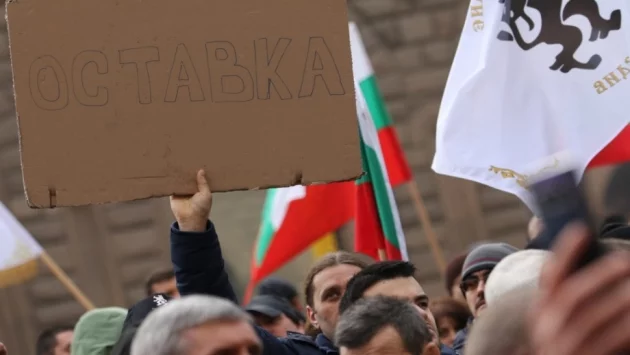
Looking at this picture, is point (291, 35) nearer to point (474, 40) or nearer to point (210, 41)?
point (210, 41)

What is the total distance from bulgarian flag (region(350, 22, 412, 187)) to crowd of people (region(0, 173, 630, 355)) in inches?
22.9

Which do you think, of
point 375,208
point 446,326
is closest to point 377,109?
point 375,208

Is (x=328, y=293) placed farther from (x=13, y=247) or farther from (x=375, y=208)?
(x=13, y=247)

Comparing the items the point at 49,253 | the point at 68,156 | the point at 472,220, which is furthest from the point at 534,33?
the point at 49,253

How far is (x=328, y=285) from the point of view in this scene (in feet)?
13.4

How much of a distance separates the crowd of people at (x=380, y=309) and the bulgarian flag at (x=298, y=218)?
416mm

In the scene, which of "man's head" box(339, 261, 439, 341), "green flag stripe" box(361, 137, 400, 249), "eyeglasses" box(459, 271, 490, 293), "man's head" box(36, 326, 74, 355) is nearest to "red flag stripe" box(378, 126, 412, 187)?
"green flag stripe" box(361, 137, 400, 249)

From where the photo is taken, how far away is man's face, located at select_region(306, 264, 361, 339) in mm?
3992

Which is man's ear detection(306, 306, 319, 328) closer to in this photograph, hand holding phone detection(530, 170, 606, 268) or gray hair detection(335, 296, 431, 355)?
gray hair detection(335, 296, 431, 355)

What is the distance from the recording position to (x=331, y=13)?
128 inches

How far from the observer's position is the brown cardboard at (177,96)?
3.07 meters

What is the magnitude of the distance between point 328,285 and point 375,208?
812 millimetres

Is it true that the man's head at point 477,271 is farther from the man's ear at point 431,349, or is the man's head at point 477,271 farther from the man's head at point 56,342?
the man's head at point 56,342

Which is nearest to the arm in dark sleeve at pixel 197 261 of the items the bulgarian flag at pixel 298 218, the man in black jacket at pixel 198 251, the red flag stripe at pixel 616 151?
the man in black jacket at pixel 198 251
